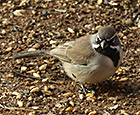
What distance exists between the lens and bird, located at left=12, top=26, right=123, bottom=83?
5479 mm

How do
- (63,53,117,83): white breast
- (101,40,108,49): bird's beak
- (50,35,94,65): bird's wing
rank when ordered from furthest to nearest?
(50,35,94,65): bird's wing
(63,53,117,83): white breast
(101,40,108,49): bird's beak

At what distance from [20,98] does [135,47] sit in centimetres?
250

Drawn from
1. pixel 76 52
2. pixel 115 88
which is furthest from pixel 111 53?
pixel 115 88

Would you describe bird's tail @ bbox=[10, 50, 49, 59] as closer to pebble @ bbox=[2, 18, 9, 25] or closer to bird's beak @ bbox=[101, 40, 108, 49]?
pebble @ bbox=[2, 18, 9, 25]

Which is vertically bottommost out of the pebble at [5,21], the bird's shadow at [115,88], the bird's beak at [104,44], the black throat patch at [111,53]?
the bird's shadow at [115,88]

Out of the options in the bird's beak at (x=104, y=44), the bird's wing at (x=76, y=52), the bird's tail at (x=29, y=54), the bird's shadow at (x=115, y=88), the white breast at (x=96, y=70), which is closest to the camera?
the bird's beak at (x=104, y=44)

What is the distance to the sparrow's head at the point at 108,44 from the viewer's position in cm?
540

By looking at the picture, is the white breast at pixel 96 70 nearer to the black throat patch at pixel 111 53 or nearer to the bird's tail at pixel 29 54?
the black throat patch at pixel 111 53

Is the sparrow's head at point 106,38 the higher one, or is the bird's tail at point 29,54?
the sparrow's head at point 106,38

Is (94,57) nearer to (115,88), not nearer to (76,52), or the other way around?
(76,52)

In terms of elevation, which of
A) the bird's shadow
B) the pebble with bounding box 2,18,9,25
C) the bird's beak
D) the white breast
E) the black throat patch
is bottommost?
the bird's shadow

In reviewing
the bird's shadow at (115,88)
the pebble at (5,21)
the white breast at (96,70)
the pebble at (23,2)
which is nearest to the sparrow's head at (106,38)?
the white breast at (96,70)

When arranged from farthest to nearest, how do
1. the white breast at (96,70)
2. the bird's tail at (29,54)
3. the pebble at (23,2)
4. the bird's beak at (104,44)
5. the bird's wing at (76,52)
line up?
the pebble at (23,2) < the bird's tail at (29,54) < the bird's wing at (76,52) < the white breast at (96,70) < the bird's beak at (104,44)

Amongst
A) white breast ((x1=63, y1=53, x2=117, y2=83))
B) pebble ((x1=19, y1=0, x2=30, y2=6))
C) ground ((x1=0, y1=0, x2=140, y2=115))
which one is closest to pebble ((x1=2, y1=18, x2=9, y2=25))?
ground ((x1=0, y1=0, x2=140, y2=115))
